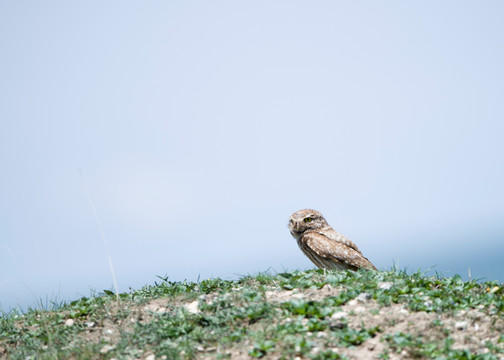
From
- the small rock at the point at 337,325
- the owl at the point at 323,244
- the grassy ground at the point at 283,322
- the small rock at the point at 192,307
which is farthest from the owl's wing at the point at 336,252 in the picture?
the small rock at the point at 337,325

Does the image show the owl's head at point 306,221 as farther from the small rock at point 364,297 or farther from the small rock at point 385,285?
the small rock at point 364,297

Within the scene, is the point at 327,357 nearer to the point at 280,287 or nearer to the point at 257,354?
the point at 257,354

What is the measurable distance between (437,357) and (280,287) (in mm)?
3073

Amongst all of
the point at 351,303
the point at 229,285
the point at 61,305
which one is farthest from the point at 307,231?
the point at 61,305

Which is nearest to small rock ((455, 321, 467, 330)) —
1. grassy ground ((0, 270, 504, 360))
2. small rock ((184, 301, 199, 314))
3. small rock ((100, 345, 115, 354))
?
grassy ground ((0, 270, 504, 360))

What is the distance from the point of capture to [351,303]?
8031mm

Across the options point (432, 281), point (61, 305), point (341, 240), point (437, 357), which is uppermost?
point (341, 240)

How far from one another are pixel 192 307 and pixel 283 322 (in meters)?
1.68

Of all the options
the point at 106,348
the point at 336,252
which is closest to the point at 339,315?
the point at 106,348

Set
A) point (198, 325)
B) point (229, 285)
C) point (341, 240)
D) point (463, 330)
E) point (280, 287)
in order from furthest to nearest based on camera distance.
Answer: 1. point (341, 240)
2. point (229, 285)
3. point (280, 287)
4. point (198, 325)
5. point (463, 330)

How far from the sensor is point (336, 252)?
12.1 metres

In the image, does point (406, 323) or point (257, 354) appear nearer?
point (257, 354)

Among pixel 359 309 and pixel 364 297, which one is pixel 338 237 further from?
pixel 359 309

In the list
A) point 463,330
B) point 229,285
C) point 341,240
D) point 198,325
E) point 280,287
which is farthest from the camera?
point 341,240
